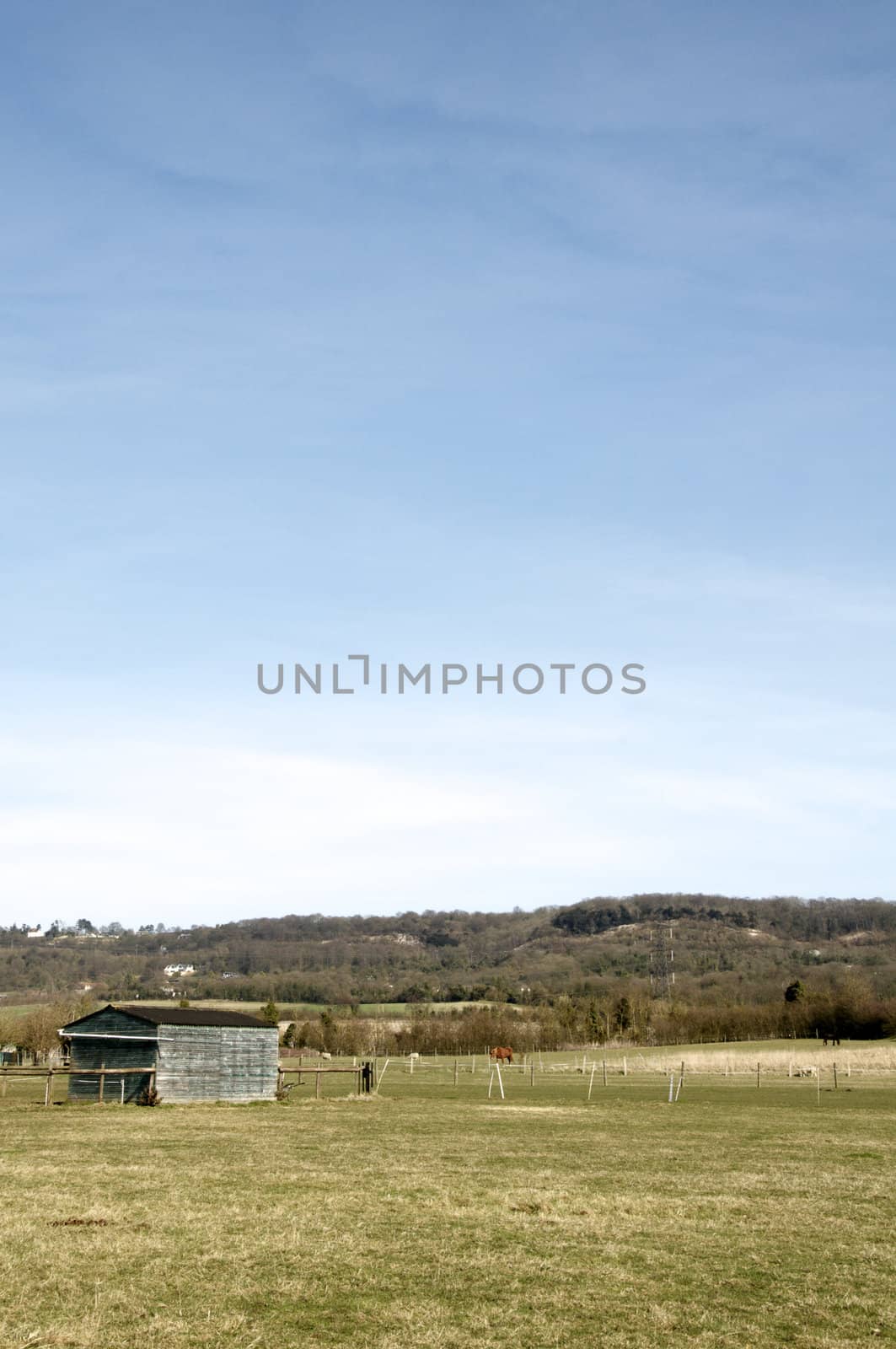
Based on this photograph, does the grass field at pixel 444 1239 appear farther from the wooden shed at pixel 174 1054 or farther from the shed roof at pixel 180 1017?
the shed roof at pixel 180 1017

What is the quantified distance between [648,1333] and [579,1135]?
23.9m

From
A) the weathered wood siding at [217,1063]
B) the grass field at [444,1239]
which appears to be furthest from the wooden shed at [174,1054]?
the grass field at [444,1239]

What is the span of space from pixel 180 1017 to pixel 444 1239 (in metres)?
40.1

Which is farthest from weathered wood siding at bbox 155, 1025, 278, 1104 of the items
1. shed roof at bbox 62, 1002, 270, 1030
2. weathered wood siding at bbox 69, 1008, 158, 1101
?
weathered wood siding at bbox 69, 1008, 158, 1101

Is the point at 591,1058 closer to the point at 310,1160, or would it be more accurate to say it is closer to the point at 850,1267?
the point at 310,1160

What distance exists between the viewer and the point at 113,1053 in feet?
183

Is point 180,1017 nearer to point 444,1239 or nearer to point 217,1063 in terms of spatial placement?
point 217,1063

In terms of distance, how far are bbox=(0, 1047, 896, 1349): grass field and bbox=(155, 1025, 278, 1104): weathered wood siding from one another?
17557 mm

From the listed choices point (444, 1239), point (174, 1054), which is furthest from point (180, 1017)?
point (444, 1239)

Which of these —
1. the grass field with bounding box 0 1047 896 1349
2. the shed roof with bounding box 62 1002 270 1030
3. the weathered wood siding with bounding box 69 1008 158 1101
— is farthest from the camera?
the shed roof with bounding box 62 1002 270 1030

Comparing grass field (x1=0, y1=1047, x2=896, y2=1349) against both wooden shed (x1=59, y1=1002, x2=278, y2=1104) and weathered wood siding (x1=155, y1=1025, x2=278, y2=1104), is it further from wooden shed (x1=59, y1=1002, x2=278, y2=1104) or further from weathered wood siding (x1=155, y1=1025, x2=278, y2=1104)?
wooden shed (x1=59, y1=1002, x2=278, y2=1104)

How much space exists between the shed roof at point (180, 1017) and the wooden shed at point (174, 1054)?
0.04 metres

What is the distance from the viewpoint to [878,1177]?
26.0 m

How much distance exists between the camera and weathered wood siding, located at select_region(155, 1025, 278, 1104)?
177 feet
